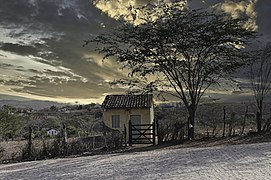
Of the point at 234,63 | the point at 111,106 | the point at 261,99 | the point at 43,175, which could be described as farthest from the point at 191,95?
the point at 43,175

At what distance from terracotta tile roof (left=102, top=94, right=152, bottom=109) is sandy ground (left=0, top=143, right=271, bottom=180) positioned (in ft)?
56.6

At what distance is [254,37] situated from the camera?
23.4 meters

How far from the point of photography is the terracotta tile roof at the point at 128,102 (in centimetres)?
3127

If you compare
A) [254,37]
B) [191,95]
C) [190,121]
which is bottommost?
[190,121]

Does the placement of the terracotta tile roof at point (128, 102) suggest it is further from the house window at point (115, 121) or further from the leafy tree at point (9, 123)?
the leafy tree at point (9, 123)

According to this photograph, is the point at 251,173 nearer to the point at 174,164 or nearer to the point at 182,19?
the point at 174,164

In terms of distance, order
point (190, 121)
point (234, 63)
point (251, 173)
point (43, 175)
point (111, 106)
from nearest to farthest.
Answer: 1. point (251, 173)
2. point (43, 175)
3. point (190, 121)
4. point (234, 63)
5. point (111, 106)

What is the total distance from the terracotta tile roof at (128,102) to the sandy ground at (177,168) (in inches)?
679

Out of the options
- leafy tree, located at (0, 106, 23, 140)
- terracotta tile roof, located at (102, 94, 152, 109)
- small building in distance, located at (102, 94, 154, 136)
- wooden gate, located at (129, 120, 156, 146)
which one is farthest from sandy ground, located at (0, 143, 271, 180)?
Result: leafy tree, located at (0, 106, 23, 140)

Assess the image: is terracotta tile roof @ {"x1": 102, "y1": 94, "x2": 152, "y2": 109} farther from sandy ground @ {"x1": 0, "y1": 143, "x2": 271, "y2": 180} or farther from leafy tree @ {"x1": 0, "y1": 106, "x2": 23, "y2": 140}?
sandy ground @ {"x1": 0, "y1": 143, "x2": 271, "y2": 180}

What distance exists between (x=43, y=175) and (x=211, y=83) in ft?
50.3

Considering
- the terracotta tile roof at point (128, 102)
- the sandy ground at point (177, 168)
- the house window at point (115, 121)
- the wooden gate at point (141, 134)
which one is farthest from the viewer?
the terracotta tile roof at point (128, 102)

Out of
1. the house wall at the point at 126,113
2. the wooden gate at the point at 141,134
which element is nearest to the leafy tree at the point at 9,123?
the house wall at the point at 126,113

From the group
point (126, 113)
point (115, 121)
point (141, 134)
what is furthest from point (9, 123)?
point (141, 134)
